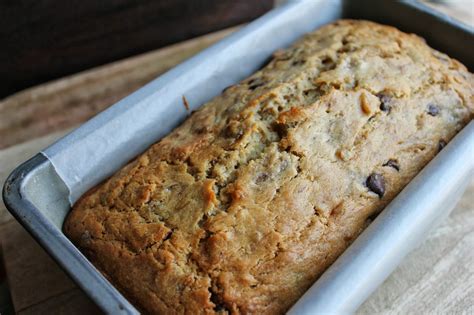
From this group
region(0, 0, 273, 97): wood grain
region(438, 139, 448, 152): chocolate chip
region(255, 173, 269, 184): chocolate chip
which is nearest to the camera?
region(255, 173, 269, 184): chocolate chip

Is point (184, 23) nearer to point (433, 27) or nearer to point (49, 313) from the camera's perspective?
point (433, 27)

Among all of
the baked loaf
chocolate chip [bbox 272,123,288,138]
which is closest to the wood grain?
the baked loaf

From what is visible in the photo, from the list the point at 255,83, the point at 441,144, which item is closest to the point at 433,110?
the point at 441,144

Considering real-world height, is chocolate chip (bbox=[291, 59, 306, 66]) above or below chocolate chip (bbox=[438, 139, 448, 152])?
above

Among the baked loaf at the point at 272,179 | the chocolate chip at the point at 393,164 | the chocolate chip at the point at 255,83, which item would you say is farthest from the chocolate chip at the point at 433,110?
the chocolate chip at the point at 255,83

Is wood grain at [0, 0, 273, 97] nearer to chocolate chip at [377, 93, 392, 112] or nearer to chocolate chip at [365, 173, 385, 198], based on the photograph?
chocolate chip at [377, 93, 392, 112]

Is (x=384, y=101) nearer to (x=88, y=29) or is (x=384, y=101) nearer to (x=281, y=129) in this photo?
(x=281, y=129)

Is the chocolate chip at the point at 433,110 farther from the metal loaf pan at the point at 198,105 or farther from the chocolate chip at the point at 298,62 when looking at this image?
the chocolate chip at the point at 298,62
